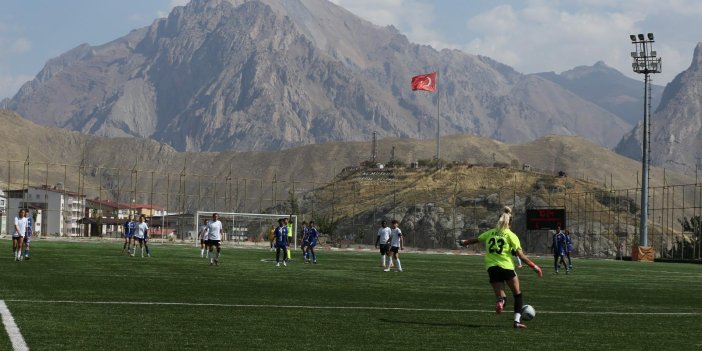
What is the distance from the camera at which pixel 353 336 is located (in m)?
14.2

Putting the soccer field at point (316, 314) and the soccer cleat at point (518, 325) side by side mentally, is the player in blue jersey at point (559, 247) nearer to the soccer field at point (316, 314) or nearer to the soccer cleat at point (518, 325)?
the soccer field at point (316, 314)

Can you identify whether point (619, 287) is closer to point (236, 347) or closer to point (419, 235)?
point (236, 347)

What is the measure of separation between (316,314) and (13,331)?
19.2 feet

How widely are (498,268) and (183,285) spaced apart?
1084 centimetres

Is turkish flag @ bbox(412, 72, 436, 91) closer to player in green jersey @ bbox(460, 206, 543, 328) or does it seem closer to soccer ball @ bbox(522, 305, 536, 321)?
player in green jersey @ bbox(460, 206, 543, 328)

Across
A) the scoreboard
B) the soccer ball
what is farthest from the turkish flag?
the soccer ball

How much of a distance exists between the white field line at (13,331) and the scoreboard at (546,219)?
2578 inches

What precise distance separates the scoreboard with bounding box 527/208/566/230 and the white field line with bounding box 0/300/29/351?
65.5 m

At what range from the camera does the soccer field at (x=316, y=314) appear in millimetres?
13516

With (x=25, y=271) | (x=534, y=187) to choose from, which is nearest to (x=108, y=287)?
(x=25, y=271)

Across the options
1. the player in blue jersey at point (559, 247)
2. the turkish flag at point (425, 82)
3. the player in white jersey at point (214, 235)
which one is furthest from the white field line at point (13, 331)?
the turkish flag at point (425, 82)

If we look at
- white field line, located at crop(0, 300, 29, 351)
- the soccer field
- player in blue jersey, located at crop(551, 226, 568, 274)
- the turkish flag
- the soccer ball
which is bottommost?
the soccer field

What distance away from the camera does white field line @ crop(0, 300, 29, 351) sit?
11958 millimetres

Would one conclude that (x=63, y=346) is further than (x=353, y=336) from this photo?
No
